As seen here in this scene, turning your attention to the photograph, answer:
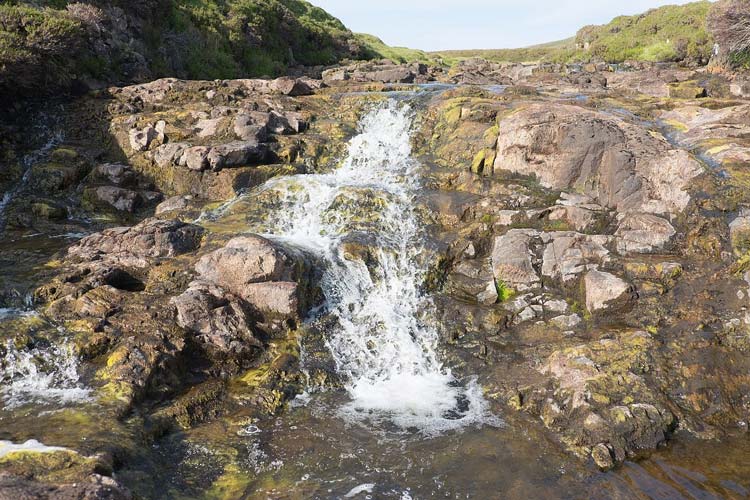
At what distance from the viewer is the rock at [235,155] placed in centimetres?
1658

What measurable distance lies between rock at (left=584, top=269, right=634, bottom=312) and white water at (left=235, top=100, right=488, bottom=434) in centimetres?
340

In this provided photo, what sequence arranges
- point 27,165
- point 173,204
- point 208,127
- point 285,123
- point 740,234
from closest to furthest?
point 740,234 < point 173,204 < point 27,165 < point 208,127 < point 285,123

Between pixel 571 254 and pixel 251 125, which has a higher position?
pixel 251 125

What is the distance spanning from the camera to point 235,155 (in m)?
16.8

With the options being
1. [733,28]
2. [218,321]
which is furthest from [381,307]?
[733,28]

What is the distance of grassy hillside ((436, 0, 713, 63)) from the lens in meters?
35.1

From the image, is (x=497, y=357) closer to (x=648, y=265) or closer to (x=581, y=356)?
(x=581, y=356)

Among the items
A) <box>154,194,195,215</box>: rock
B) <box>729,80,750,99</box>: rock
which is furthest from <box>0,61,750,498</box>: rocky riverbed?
<box>729,80,750,99</box>: rock

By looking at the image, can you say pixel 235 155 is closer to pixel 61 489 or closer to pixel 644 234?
pixel 644 234

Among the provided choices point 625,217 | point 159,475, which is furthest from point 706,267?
point 159,475

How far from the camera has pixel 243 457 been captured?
8.00 m

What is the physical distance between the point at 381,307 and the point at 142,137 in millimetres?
11574

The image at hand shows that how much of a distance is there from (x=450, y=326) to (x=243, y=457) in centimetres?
541

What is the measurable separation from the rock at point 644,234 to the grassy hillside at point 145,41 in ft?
66.1
